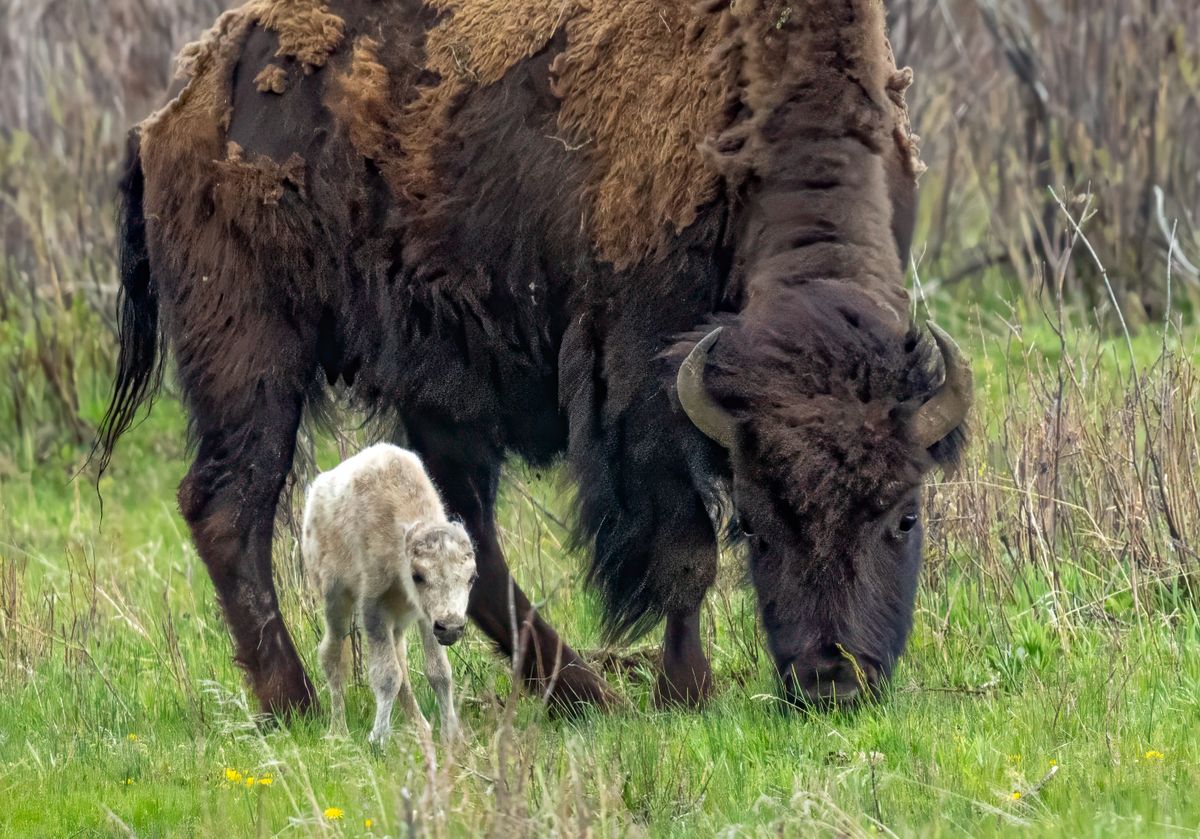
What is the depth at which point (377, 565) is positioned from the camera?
18.0ft

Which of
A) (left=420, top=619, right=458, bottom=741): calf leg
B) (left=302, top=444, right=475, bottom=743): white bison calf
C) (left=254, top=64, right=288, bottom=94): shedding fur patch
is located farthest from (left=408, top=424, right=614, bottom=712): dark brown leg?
(left=254, top=64, right=288, bottom=94): shedding fur patch

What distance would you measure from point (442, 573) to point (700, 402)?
1009 millimetres

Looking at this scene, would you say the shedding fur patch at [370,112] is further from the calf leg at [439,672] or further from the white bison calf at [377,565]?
the calf leg at [439,672]

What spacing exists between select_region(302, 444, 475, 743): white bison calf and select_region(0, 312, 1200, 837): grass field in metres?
0.18

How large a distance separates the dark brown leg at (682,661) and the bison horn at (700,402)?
97 cm

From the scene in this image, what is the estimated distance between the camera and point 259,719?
6.06m

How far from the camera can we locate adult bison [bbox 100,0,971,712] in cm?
546

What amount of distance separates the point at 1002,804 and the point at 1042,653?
1.82 m

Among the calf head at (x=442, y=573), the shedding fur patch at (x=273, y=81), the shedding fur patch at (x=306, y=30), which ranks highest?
the shedding fur patch at (x=306, y=30)

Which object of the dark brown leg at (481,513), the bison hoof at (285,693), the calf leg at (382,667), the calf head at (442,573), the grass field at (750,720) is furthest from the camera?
the dark brown leg at (481,513)

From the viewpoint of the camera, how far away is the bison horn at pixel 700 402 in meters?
5.57

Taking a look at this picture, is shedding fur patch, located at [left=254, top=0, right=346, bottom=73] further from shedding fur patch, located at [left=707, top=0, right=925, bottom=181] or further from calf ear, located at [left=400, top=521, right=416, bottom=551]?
calf ear, located at [left=400, top=521, right=416, bottom=551]

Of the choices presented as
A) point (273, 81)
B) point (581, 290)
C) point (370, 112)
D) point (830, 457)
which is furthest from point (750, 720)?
point (273, 81)

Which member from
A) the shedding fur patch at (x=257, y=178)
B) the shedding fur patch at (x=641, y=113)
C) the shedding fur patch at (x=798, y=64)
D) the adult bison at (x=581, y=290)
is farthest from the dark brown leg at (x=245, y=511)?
the shedding fur patch at (x=798, y=64)
